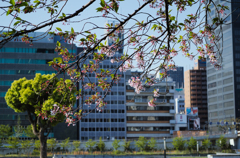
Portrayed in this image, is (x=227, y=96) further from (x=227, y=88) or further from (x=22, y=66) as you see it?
(x=22, y=66)

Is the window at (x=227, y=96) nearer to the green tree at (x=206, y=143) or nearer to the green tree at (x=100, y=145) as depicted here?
the green tree at (x=206, y=143)

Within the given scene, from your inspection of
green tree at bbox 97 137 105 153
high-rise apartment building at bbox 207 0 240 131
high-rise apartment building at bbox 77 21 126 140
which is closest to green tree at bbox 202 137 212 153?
green tree at bbox 97 137 105 153

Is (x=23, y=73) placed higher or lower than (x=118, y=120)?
higher

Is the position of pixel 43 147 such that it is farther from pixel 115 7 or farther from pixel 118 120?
pixel 118 120

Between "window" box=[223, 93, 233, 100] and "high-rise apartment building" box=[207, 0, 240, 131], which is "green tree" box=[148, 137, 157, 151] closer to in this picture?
"high-rise apartment building" box=[207, 0, 240, 131]

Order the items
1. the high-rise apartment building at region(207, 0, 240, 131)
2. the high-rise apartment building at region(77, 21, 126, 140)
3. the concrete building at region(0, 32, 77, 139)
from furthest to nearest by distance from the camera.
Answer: the high-rise apartment building at region(207, 0, 240, 131) < the high-rise apartment building at region(77, 21, 126, 140) < the concrete building at region(0, 32, 77, 139)

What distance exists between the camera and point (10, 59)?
78.7 m

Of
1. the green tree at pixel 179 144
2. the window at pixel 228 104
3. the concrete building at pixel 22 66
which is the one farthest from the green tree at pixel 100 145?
the window at pixel 228 104

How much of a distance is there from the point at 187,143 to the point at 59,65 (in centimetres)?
6261

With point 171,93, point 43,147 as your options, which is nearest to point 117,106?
point 171,93

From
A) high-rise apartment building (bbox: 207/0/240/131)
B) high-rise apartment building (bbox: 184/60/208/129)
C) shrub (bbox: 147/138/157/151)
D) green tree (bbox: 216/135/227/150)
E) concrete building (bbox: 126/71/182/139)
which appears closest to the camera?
shrub (bbox: 147/138/157/151)

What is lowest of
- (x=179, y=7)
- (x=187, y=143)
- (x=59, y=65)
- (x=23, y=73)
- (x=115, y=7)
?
(x=187, y=143)

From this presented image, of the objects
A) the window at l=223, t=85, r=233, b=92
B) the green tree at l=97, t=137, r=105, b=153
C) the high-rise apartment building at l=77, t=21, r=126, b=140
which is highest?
the window at l=223, t=85, r=233, b=92

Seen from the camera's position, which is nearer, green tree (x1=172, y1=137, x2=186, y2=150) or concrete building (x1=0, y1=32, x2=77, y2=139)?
green tree (x1=172, y1=137, x2=186, y2=150)
